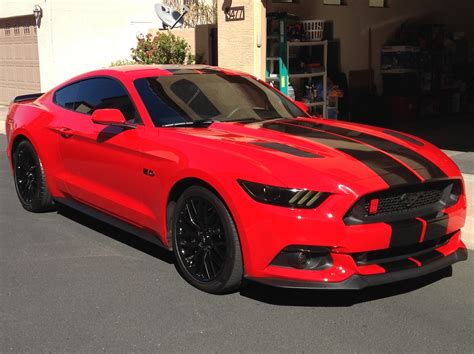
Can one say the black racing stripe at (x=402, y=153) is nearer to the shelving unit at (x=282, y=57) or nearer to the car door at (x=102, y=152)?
the car door at (x=102, y=152)

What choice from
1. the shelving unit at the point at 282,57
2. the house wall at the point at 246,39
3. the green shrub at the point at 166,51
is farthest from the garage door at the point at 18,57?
the shelving unit at the point at 282,57

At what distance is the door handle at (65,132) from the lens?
5.40m

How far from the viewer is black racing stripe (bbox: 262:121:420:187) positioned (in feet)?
12.2

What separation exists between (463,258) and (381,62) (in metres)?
10.5

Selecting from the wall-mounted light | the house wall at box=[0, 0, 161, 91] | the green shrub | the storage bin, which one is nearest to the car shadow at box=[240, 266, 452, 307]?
the storage bin

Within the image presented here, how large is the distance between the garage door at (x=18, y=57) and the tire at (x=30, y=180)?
11.2 m

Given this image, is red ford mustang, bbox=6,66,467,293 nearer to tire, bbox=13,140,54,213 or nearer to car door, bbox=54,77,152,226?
car door, bbox=54,77,152,226

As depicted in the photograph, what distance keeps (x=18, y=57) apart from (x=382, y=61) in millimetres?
10948

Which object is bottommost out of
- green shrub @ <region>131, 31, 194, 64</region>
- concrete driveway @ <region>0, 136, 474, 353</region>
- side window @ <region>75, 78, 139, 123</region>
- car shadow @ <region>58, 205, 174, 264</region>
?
concrete driveway @ <region>0, 136, 474, 353</region>

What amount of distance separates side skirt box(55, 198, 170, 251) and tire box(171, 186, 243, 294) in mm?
276

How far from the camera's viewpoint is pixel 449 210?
405cm

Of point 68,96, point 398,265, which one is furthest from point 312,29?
point 398,265

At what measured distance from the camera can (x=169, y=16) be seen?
Result: 1442 centimetres

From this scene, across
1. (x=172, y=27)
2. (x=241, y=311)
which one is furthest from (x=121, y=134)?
(x=172, y=27)
